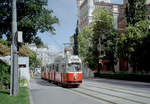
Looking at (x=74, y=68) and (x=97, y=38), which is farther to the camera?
(x=97, y=38)

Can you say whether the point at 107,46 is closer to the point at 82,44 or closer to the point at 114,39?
the point at 114,39

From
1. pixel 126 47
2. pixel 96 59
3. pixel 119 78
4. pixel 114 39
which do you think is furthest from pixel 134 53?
pixel 96 59

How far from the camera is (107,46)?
45.6 meters

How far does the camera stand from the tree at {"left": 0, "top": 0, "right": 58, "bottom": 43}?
16.5m

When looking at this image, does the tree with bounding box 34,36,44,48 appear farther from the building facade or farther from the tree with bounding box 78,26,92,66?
the building facade

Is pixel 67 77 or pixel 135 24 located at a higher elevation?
pixel 135 24

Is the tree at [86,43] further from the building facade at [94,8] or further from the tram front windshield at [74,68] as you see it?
the tram front windshield at [74,68]

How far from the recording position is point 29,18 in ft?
56.9

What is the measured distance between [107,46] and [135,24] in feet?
38.4

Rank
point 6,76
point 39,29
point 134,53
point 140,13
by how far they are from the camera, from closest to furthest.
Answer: point 6,76
point 39,29
point 134,53
point 140,13

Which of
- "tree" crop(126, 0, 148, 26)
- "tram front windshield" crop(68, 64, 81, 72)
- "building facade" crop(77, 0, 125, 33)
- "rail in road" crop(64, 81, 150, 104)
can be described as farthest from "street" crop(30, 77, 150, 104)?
"building facade" crop(77, 0, 125, 33)

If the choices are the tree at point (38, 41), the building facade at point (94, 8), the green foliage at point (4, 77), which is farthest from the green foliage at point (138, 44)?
the green foliage at point (4, 77)

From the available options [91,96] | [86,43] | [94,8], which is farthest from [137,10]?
[94,8]

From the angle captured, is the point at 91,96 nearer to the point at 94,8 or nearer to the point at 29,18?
the point at 29,18
